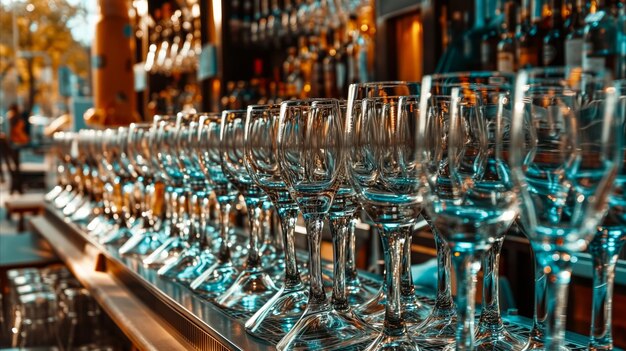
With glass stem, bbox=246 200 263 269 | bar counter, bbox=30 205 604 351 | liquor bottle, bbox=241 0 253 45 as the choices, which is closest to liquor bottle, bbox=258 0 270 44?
liquor bottle, bbox=241 0 253 45

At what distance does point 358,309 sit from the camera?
0.89 m

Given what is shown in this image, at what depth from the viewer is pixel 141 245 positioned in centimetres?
144

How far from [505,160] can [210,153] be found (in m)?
0.58

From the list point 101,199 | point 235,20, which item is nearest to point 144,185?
point 101,199

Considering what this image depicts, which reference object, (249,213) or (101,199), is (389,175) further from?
(101,199)

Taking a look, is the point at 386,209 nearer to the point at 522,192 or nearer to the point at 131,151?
the point at 522,192

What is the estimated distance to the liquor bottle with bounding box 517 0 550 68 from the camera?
207 centimetres

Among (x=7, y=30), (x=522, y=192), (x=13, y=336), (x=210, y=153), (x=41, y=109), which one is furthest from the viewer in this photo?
(x=41, y=109)

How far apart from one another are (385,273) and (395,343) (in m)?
0.07

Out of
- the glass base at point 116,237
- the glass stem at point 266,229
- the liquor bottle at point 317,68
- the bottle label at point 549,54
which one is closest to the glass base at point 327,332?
the glass stem at point 266,229

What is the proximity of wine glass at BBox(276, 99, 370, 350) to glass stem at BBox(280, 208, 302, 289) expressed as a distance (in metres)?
0.10

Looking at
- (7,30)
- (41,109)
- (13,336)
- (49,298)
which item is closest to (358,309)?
(13,336)

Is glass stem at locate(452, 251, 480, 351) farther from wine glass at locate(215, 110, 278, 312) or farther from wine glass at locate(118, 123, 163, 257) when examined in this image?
wine glass at locate(118, 123, 163, 257)

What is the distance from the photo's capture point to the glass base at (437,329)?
0.72 metres
